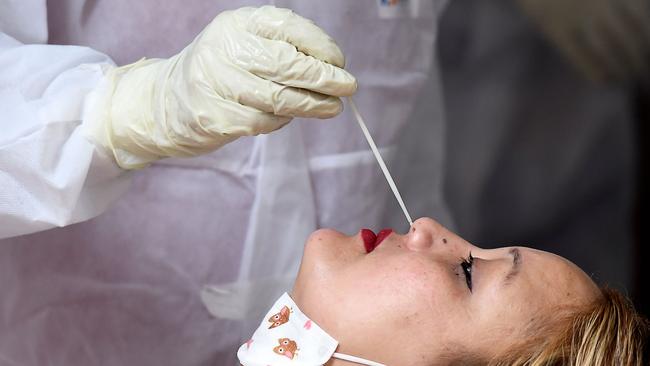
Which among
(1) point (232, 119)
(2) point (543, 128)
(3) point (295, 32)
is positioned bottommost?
(2) point (543, 128)

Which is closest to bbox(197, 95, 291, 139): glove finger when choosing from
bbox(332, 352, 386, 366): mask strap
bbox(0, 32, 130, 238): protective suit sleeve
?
bbox(0, 32, 130, 238): protective suit sleeve

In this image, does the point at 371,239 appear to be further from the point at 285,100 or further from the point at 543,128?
the point at 543,128

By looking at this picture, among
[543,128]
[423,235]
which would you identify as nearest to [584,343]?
[423,235]

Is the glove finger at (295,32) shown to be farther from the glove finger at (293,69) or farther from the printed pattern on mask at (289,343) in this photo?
the printed pattern on mask at (289,343)

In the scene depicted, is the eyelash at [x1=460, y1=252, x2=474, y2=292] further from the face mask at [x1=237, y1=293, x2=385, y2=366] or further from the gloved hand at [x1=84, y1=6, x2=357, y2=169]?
the gloved hand at [x1=84, y1=6, x2=357, y2=169]

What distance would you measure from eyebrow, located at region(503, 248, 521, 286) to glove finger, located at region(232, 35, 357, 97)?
1.19 feet

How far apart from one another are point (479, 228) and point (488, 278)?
136 centimetres

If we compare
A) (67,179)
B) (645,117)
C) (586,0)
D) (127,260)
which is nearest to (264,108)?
(67,179)

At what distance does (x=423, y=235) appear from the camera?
1.24m

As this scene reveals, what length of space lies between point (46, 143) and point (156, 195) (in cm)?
29

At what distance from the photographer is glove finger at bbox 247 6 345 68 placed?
111cm

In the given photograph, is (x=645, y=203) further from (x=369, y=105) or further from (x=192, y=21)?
(x=192, y=21)

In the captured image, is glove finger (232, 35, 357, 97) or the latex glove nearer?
glove finger (232, 35, 357, 97)

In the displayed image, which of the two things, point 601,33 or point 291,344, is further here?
point 601,33
